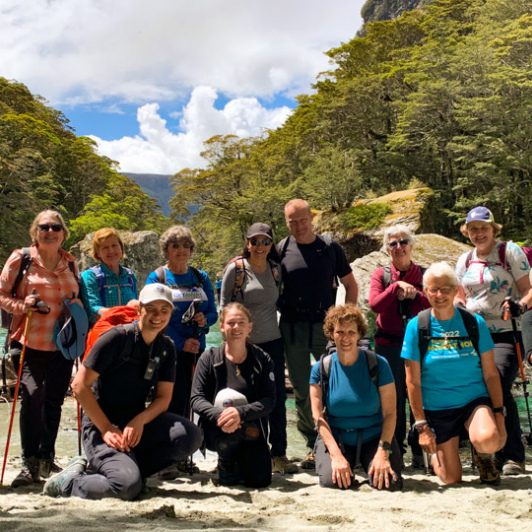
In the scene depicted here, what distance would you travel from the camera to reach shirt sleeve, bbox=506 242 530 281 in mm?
4188

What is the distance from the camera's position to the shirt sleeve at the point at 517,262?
165 inches

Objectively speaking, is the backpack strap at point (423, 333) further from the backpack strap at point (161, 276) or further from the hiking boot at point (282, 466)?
the backpack strap at point (161, 276)

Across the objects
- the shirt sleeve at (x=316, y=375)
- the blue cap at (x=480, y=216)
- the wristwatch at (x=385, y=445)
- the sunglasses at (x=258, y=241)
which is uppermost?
the blue cap at (x=480, y=216)

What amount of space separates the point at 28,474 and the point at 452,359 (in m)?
3.36

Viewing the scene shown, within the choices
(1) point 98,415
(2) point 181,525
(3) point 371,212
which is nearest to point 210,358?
(1) point 98,415

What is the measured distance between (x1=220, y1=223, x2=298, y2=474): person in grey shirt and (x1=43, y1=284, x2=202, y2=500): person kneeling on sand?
891 millimetres

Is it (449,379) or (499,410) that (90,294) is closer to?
(449,379)

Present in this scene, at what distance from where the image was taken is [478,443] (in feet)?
11.8

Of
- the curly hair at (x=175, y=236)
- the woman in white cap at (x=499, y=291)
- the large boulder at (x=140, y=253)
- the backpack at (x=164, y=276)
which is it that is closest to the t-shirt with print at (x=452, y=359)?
the woman in white cap at (x=499, y=291)

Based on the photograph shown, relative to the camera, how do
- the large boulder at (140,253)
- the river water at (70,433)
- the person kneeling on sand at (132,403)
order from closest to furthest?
the person kneeling on sand at (132,403) < the river water at (70,433) < the large boulder at (140,253)

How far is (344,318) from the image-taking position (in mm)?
3732

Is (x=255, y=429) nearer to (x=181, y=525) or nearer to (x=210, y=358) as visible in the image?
(x=210, y=358)

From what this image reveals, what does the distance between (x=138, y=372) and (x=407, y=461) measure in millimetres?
3170

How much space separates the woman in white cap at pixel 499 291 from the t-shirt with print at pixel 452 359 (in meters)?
0.44
